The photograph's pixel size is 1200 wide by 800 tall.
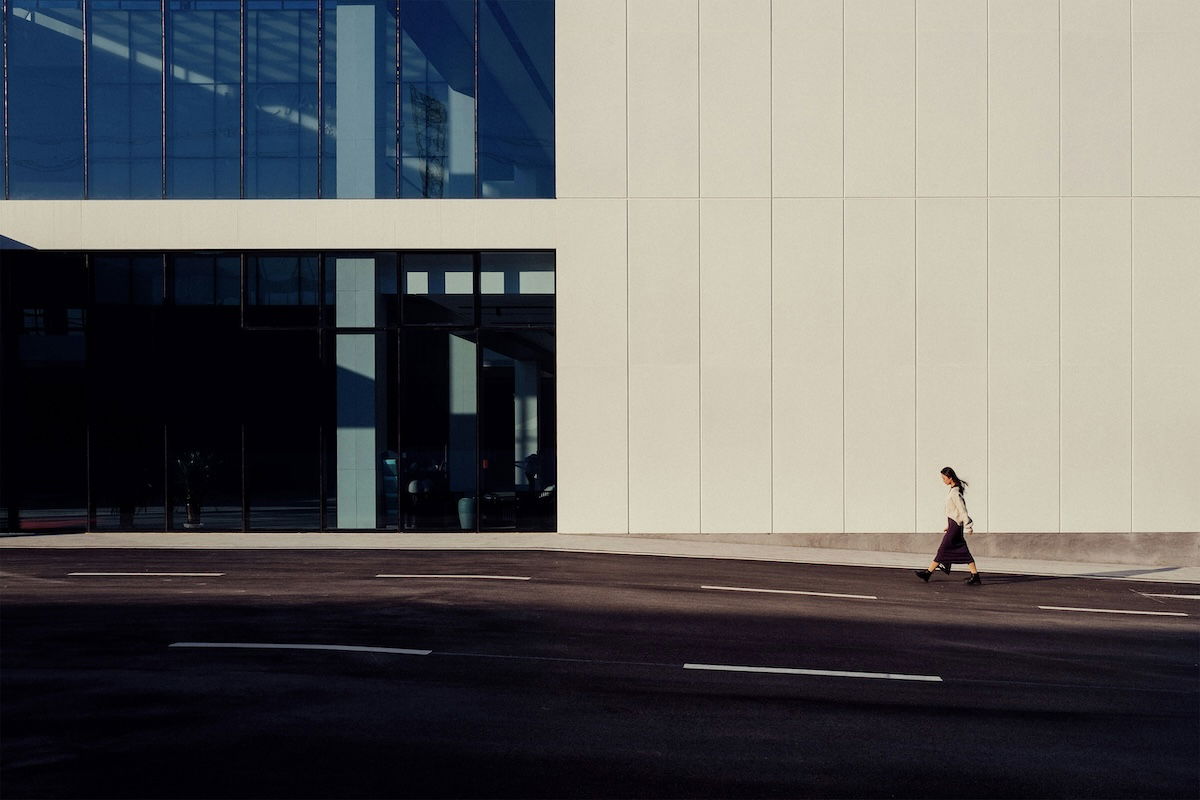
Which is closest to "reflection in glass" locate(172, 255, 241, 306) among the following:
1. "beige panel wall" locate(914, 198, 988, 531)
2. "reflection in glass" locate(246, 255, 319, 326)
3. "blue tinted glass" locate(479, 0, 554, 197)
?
"reflection in glass" locate(246, 255, 319, 326)

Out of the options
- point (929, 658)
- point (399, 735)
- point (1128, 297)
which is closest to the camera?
point (399, 735)

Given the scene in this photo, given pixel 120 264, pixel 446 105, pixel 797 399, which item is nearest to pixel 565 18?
pixel 446 105

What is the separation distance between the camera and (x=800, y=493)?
724 inches

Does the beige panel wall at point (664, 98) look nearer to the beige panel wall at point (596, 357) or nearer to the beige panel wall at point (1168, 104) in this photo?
the beige panel wall at point (596, 357)

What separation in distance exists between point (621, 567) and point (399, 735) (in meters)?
8.71

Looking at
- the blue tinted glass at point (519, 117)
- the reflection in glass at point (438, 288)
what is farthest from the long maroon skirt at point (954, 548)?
the reflection in glass at point (438, 288)

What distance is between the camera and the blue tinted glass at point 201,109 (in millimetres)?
18781

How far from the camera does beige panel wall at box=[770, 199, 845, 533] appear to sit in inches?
720

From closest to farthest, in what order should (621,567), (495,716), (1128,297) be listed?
(495,716) < (621,567) < (1128,297)

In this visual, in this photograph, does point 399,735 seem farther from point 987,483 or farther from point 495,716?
point 987,483

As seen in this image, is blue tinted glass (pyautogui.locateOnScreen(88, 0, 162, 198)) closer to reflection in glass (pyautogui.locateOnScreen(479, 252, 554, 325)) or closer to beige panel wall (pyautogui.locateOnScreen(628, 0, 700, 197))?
reflection in glass (pyautogui.locateOnScreen(479, 252, 554, 325))

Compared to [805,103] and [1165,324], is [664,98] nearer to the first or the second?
[805,103]

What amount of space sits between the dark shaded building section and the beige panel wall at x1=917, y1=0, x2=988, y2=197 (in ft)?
26.2

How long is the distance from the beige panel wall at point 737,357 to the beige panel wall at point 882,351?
1653 mm
